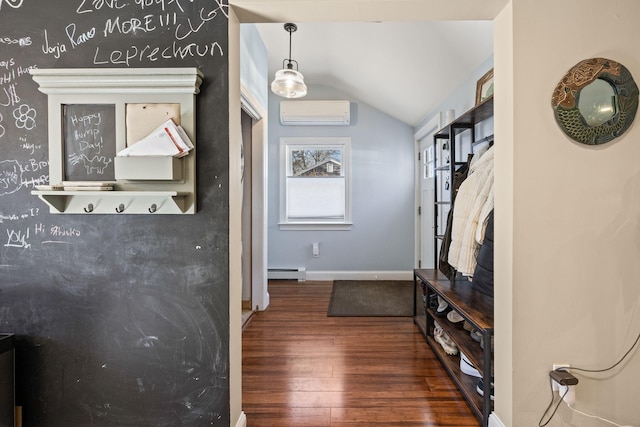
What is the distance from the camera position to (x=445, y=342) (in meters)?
2.21

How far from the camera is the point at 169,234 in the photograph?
1.31m

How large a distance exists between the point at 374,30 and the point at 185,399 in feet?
9.40

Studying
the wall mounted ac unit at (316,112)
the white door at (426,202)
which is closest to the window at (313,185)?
the wall mounted ac unit at (316,112)

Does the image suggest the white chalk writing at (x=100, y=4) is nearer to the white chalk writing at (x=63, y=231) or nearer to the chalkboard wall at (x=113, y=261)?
the chalkboard wall at (x=113, y=261)

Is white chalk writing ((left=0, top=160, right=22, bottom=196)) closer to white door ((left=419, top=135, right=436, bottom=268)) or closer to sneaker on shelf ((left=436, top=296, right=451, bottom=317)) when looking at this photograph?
sneaker on shelf ((left=436, top=296, right=451, bottom=317))

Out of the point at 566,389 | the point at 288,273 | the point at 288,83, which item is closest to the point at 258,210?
the point at 288,83

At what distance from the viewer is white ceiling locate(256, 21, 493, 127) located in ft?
7.86

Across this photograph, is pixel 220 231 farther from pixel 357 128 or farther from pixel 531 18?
pixel 357 128

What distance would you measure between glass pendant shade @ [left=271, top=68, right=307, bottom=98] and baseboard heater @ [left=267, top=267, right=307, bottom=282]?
8.14 ft

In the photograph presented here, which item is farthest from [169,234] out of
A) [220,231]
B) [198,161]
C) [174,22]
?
[174,22]

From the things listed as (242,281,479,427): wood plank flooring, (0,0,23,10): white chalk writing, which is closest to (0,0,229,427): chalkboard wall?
(0,0,23,10): white chalk writing

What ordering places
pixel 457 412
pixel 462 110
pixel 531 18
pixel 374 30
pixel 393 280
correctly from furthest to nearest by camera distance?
pixel 393 280 → pixel 462 110 → pixel 374 30 → pixel 457 412 → pixel 531 18

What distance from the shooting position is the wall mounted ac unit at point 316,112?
433 centimetres

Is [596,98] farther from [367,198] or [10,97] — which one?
→ [367,198]
